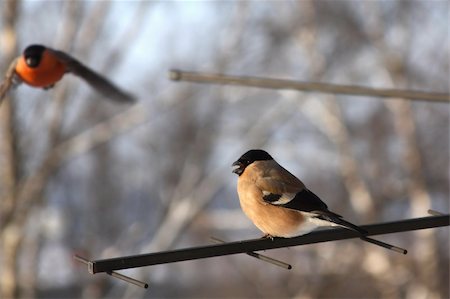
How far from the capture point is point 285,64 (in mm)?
9102

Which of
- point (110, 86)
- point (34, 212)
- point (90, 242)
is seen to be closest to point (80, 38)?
point (34, 212)

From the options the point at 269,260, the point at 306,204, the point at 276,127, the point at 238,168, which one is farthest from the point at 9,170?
the point at 269,260

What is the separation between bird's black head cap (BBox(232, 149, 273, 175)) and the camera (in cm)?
233

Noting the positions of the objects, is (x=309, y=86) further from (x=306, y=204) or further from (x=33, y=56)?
(x=33, y=56)

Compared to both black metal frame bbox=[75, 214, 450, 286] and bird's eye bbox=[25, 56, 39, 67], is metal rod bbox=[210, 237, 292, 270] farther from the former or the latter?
bird's eye bbox=[25, 56, 39, 67]

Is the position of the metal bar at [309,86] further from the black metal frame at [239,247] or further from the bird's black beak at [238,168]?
the black metal frame at [239,247]

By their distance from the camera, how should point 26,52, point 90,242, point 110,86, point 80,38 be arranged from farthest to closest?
point 90,242 → point 80,38 → point 110,86 → point 26,52

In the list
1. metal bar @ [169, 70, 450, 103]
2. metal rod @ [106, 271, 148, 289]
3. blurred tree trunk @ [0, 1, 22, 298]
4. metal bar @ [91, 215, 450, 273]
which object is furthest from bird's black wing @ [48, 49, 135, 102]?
blurred tree trunk @ [0, 1, 22, 298]

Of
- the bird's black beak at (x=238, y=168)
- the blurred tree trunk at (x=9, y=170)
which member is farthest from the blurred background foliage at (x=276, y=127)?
the bird's black beak at (x=238, y=168)

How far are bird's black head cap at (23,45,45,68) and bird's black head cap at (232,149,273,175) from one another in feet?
4.66

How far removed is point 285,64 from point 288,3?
2.42ft

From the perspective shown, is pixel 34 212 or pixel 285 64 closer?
pixel 34 212

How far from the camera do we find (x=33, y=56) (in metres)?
3.40

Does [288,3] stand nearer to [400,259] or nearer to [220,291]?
[400,259]
